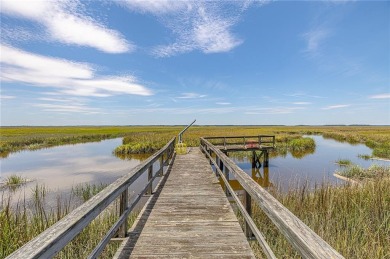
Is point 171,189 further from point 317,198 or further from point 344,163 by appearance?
point 344,163

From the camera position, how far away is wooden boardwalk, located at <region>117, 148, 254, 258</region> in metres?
2.98

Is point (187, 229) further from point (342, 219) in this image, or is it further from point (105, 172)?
point (105, 172)

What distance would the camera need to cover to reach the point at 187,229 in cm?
369

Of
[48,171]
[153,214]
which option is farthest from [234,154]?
[153,214]

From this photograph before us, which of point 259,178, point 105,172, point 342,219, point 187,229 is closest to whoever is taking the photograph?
point 187,229

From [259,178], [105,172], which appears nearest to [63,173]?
[105,172]

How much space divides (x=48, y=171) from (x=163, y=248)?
58.5 feet

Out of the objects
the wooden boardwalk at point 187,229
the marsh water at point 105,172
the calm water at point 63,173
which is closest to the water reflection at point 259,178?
the marsh water at point 105,172

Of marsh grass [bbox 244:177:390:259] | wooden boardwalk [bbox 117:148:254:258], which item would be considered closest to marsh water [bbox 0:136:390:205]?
marsh grass [bbox 244:177:390:259]

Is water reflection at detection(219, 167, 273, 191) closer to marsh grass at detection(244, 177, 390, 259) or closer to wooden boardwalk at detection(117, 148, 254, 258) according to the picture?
marsh grass at detection(244, 177, 390, 259)

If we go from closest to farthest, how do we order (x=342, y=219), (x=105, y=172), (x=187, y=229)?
1. (x=187, y=229)
2. (x=342, y=219)
3. (x=105, y=172)

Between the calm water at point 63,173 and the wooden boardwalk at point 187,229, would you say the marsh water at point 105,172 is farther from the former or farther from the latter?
the wooden boardwalk at point 187,229

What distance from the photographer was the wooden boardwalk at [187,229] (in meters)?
2.98

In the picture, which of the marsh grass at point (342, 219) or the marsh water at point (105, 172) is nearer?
the marsh grass at point (342, 219)
